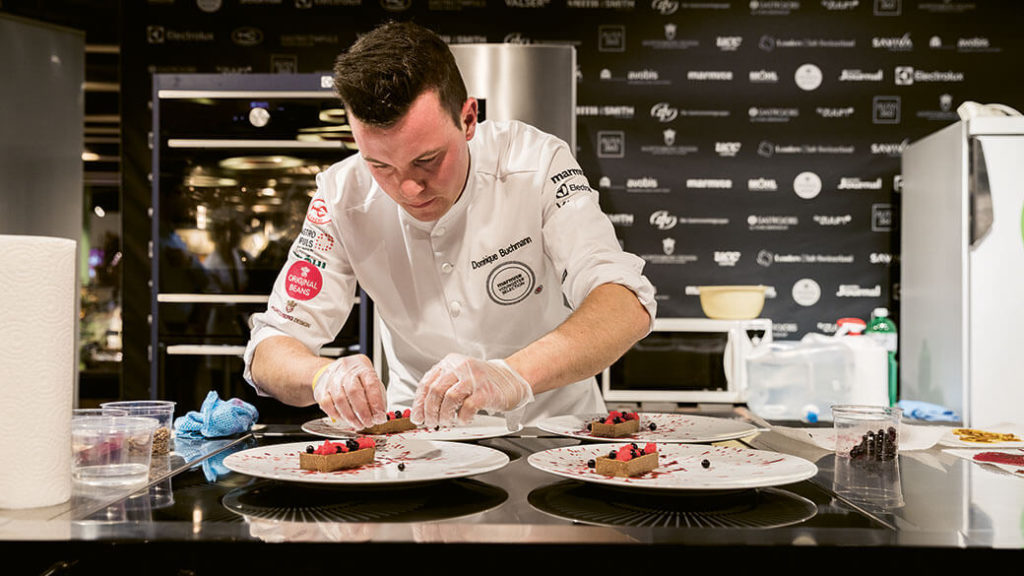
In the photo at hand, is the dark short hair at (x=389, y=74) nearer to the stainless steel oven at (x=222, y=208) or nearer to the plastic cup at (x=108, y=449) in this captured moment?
the plastic cup at (x=108, y=449)

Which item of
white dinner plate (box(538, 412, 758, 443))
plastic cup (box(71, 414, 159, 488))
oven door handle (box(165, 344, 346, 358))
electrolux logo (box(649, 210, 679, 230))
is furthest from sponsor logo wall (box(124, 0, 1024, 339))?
plastic cup (box(71, 414, 159, 488))

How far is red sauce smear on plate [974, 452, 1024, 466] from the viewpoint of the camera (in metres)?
1.29

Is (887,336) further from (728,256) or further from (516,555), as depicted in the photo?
(516,555)

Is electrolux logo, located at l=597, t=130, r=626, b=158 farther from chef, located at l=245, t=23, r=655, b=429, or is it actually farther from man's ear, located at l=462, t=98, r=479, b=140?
man's ear, located at l=462, t=98, r=479, b=140

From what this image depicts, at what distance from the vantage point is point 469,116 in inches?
68.7

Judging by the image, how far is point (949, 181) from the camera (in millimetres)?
3627

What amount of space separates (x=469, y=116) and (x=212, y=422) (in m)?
0.79

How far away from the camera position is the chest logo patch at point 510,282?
6.35ft

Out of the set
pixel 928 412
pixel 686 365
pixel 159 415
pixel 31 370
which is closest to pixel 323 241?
pixel 159 415

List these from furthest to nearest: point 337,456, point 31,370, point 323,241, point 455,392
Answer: point 323,241 < point 455,392 < point 337,456 < point 31,370

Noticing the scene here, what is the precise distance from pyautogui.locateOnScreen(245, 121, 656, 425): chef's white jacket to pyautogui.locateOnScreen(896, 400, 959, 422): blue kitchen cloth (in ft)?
6.87

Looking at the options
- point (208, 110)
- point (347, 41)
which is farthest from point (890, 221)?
point (208, 110)

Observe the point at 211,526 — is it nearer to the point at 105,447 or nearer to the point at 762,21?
the point at 105,447

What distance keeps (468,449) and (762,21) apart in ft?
12.4
